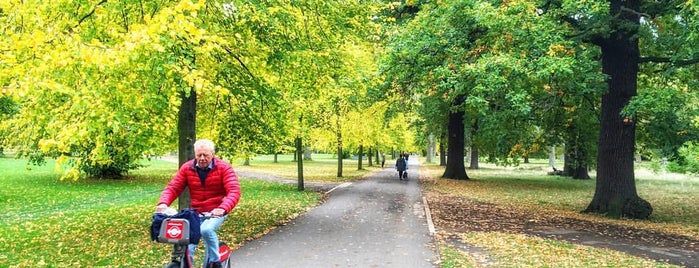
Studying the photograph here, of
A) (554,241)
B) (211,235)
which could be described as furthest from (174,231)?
(554,241)

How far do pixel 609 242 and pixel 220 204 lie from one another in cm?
907

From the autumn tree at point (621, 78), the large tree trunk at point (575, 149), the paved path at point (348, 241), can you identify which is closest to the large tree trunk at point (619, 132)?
the autumn tree at point (621, 78)

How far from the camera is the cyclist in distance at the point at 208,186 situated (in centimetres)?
547

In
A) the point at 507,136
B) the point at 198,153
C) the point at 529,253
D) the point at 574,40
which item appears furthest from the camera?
the point at 507,136

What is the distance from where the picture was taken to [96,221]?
13211mm

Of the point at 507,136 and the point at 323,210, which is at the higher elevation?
the point at 507,136

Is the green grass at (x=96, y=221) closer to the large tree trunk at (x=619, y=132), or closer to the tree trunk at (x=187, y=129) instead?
the tree trunk at (x=187, y=129)

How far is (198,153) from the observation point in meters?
5.47

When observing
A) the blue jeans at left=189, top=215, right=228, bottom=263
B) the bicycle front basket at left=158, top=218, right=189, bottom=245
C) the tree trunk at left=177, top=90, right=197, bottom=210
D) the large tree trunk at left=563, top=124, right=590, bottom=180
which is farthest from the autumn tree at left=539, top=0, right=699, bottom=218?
the bicycle front basket at left=158, top=218, right=189, bottom=245

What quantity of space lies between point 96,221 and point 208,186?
9.15m

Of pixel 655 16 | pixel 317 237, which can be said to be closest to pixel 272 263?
pixel 317 237

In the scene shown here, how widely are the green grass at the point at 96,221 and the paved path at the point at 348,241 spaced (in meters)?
0.88

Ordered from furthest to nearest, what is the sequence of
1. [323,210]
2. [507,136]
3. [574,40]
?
[507,136], [323,210], [574,40]

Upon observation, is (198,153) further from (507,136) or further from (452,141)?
(452,141)
